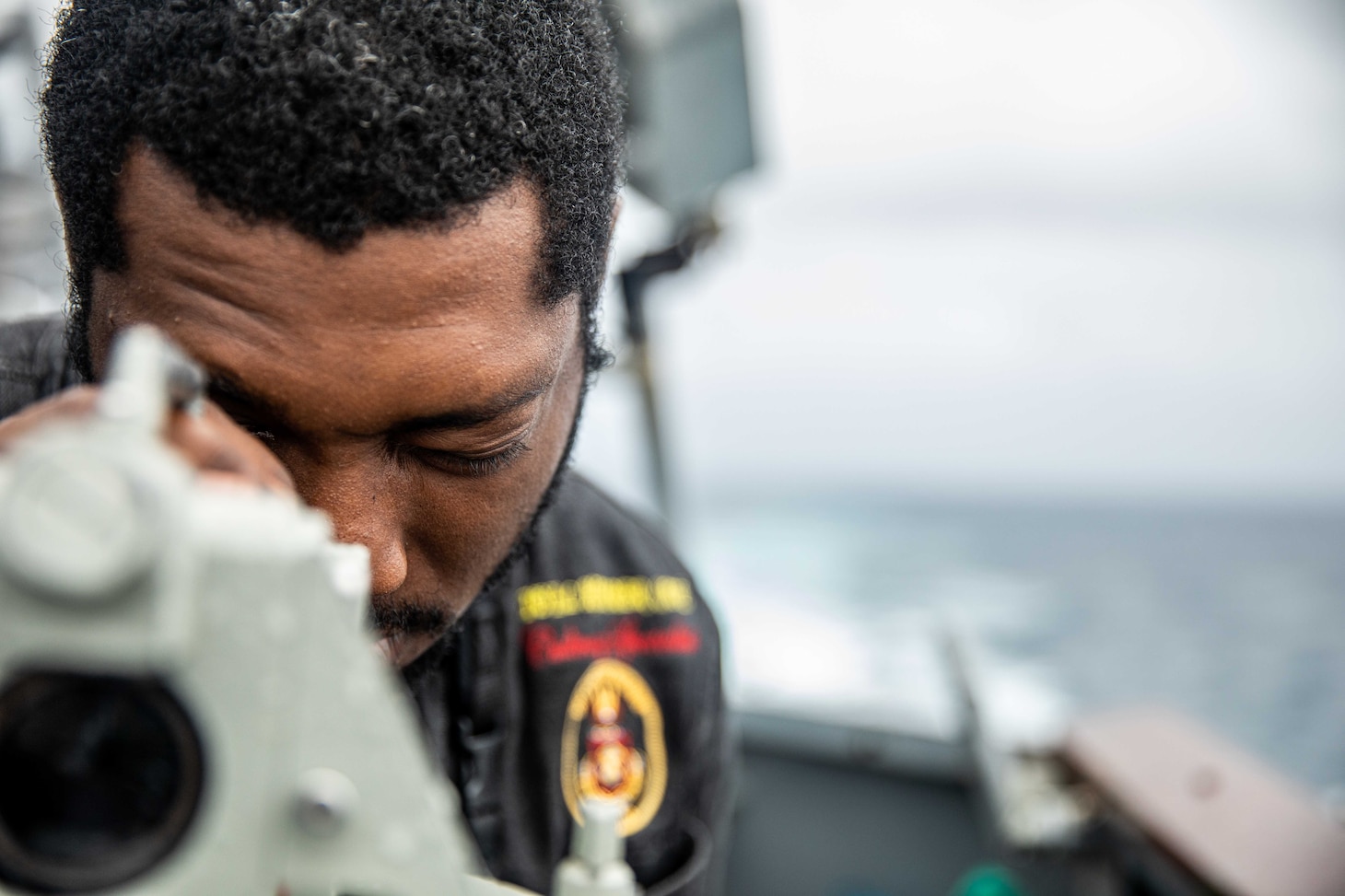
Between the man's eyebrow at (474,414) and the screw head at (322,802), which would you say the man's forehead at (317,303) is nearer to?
the man's eyebrow at (474,414)

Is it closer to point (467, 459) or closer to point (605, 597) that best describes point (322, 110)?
point (467, 459)

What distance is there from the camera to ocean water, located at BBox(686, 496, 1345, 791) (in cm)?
802

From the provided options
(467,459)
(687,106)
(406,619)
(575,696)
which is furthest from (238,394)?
(687,106)

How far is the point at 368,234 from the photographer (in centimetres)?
80

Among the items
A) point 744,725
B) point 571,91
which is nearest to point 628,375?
point 744,725

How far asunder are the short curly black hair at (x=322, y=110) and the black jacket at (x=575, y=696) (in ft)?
2.27

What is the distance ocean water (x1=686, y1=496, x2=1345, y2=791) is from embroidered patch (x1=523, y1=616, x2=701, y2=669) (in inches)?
67.5

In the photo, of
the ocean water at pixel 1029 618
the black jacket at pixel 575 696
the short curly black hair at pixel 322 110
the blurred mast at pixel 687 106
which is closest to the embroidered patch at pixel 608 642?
the black jacket at pixel 575 696

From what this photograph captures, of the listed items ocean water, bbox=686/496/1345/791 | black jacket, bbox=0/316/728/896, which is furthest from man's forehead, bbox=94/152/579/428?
ocean water, bbox=686/496/1345/791

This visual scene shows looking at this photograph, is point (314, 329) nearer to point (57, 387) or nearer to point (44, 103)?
point (44, 103)

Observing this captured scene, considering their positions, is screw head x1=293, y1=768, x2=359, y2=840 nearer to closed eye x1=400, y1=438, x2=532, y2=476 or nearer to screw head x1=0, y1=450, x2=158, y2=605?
screw head x1=0, y1=450, x2=158, y2=605

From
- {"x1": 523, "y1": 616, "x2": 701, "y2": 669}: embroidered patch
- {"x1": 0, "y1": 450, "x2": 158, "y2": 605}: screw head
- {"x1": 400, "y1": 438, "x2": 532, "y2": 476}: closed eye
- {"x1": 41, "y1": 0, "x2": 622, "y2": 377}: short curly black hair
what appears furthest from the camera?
{"x1": 523, "y1": 616, "x2": 701, "y2": 669}: embroidered patch

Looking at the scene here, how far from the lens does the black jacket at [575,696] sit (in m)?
1.50

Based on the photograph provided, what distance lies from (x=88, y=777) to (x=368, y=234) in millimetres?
452
